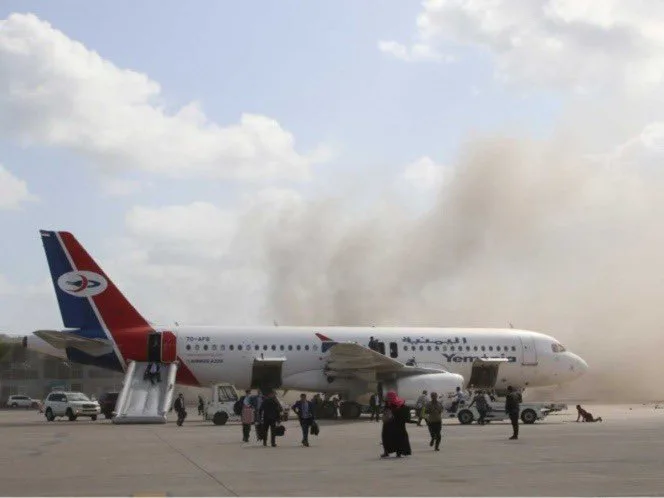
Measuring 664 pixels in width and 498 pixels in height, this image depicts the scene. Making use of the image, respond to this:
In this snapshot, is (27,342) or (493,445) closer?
(493,445)

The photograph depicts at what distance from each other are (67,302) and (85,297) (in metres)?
0.83

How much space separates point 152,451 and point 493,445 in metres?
8.48

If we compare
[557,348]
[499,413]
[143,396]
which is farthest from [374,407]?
[557,348]

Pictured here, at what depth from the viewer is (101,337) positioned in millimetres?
41656

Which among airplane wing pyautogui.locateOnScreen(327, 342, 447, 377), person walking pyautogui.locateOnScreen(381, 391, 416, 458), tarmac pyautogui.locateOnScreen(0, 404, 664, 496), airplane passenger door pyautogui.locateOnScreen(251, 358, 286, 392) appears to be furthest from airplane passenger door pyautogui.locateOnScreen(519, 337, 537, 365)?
person walking pyautogui.locateOnScreen(381, 391, 416, 458)

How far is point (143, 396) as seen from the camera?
39781mm

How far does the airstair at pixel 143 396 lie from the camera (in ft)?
127

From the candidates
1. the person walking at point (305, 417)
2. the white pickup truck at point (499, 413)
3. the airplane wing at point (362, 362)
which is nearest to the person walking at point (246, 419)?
the person walking at point (305, 417)

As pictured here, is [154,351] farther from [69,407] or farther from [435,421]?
[435,421]

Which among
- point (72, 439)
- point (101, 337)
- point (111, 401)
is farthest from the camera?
point (111, 401)

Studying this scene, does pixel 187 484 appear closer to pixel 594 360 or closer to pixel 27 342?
pixel 27 342

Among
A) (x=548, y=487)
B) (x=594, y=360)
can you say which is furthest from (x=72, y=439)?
(x=594, y=360)

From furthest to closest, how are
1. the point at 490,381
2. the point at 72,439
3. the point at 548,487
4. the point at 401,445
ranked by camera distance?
the point at 490,381 → the point at 72,439 → the point at 401,445 → the point at 548,487

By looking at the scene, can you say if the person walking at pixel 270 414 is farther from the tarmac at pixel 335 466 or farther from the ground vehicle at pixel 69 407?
the ground vehicle at pixel 69 407
